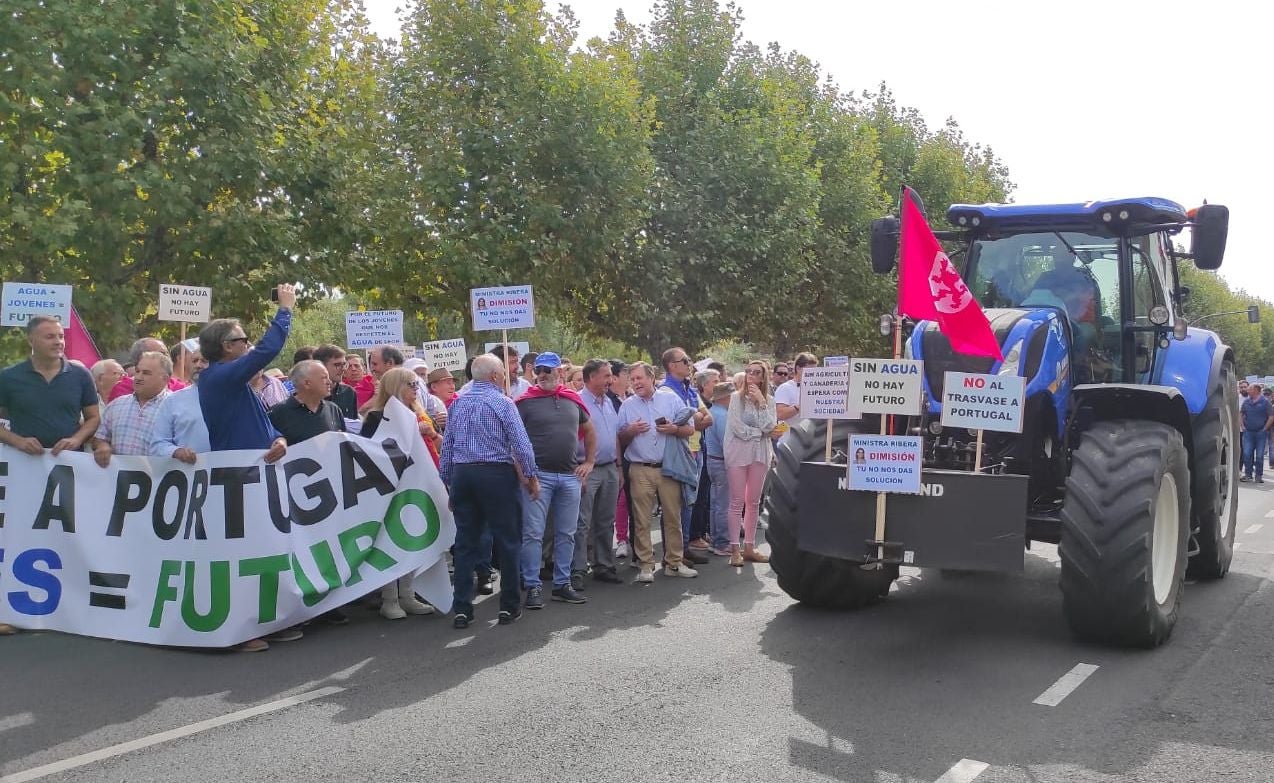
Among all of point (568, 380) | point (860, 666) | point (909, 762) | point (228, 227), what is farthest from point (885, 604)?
point (228, 227)

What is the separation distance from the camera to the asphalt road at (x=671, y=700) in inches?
186

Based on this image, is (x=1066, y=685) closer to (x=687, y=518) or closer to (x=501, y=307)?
(x=687, y=518)

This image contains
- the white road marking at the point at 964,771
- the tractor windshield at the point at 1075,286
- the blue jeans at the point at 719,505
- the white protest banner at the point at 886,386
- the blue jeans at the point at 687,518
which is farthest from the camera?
the blue jeans at the point at 719,505

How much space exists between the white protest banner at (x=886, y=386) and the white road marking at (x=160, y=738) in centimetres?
340

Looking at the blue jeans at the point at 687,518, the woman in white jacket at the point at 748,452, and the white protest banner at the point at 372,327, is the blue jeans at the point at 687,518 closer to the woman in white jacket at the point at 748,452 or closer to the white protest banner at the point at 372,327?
the woman in white jacket at the point at 748,452

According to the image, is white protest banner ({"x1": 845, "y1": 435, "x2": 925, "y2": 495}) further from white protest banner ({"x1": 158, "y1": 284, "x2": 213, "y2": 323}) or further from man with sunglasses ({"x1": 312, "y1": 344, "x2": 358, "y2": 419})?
white protest banner ({"x1": 158, "y1": 284, "x2": 213, "y2": 323})

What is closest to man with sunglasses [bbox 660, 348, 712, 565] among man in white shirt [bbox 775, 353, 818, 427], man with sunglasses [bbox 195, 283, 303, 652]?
man in white shirt [bbox 775, 353, 818, 427]

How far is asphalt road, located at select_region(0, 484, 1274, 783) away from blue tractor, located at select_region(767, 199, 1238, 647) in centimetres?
47

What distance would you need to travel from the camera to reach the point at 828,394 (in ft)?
23.3

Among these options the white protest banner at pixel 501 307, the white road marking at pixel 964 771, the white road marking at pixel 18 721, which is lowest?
the white road marking at pixel 18 721

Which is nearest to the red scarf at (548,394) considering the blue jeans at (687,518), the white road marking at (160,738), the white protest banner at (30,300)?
the blue jeans at (687,518)

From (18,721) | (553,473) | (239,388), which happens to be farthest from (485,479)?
(18,721)

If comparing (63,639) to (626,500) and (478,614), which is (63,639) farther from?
(626,500)

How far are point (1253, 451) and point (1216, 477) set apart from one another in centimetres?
1575
